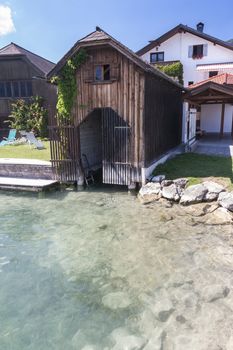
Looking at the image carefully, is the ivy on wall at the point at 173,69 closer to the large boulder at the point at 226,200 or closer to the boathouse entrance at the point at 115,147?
the boathouse entrance at the point at 115,147

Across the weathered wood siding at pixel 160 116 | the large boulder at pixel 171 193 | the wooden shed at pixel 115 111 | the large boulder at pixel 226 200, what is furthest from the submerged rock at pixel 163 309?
the weathered wood siding at pixel 160 116

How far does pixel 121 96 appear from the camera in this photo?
32.4ft

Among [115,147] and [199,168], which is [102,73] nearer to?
[115,147]

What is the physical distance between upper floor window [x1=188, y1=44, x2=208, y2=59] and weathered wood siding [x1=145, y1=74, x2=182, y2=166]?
12.1m

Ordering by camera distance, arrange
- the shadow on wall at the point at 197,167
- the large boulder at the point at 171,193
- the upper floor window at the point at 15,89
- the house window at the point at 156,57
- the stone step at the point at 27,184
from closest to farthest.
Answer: the large boulder at the point at 171,193 < the shadow on wall at the point at 197,167 < the stone step at the point at 27,184 < the upper floor window at the point at 15,89 < the house window at the point at 156,57

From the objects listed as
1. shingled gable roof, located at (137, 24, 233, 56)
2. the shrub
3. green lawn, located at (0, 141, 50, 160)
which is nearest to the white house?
shingled gable roof, located at (137, 24, 233, 56)

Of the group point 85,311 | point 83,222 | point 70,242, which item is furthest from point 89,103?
point 85,311

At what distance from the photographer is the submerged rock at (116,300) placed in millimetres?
4660

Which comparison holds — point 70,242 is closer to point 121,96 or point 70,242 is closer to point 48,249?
point 48,249

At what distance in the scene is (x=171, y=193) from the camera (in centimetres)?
945

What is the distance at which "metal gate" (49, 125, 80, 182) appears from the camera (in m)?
11.0

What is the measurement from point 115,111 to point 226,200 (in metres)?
4.94

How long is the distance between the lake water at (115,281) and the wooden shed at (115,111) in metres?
2.56

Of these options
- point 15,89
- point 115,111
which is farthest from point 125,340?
point 15,89
